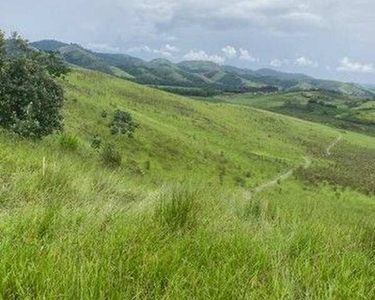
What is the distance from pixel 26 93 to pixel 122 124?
6014 cm

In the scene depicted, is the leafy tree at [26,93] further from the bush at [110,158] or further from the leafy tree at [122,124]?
the leafy tree at [122,124]

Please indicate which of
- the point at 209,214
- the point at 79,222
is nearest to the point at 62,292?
the point at 79,222

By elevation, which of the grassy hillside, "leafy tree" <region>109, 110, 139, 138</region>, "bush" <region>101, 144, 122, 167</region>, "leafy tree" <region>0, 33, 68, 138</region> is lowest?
"leafy tree" <region>109, 110, 139, 138</region>

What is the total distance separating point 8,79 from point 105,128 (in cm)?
6056

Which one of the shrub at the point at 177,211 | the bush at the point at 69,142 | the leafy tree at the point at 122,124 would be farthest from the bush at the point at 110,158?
the leafy tree at the point at 122,124

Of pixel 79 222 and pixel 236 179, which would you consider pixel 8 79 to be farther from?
pixel 236 179

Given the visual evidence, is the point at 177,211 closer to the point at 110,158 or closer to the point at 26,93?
the point at 26,93

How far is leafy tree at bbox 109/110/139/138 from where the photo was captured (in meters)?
92.2

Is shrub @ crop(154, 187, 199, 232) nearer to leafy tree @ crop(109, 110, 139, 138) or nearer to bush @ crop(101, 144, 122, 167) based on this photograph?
bush @ crop(101, 144, 122, 167)

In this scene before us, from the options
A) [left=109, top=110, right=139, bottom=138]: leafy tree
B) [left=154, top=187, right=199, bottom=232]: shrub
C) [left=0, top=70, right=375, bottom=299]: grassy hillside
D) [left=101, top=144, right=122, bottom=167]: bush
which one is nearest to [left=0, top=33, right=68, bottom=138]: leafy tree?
[left=101, top=144, right=122, bottom=167]: bush

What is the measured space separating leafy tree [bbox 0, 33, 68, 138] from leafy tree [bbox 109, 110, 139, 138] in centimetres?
5110

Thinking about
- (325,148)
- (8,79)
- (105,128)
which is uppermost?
(8,79)

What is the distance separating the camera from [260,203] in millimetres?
8547

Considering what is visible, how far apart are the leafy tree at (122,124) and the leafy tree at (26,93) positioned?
51095 millimetres
